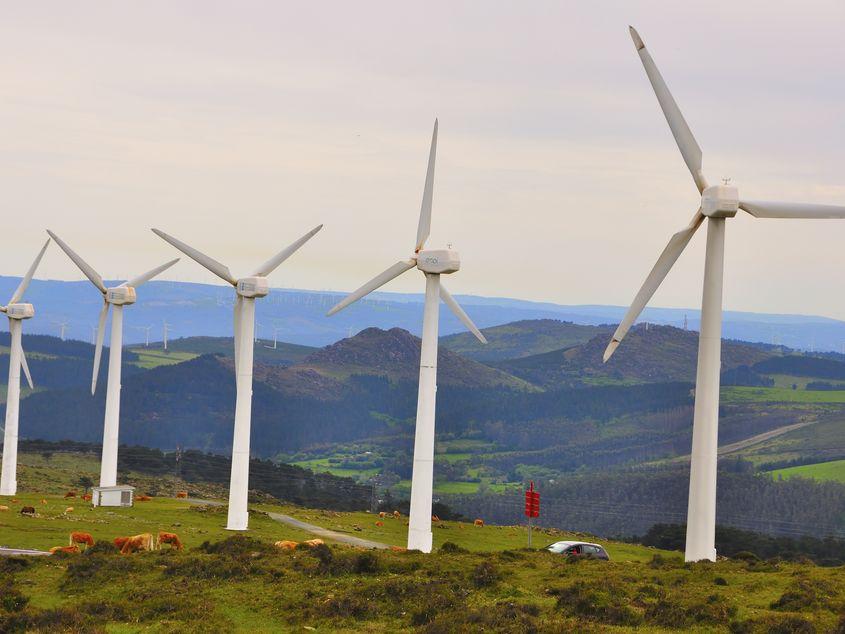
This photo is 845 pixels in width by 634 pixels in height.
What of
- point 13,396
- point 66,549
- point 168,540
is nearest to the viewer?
point 66,549

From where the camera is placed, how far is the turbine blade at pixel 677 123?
6381 cm

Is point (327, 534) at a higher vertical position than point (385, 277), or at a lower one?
lower

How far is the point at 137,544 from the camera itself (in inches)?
3007

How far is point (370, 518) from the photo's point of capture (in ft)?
399

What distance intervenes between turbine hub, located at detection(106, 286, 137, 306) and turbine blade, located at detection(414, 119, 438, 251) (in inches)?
1749

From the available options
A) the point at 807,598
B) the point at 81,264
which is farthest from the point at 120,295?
the point at 807,598

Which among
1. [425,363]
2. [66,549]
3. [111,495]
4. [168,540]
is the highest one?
[425,363]

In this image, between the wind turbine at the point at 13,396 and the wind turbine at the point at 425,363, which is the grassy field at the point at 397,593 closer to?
the wind turbine at the point at 425,363

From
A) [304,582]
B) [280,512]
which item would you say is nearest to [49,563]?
[304,582]

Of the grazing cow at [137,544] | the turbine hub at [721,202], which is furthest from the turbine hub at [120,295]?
the turbine hub at [721,202]

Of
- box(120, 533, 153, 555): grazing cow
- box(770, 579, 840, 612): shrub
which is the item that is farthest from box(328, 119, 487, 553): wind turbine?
box(770, 579, 840, 612): shrub

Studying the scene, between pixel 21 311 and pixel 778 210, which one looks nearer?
pixel 778 210

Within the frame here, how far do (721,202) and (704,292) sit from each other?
4144 mm

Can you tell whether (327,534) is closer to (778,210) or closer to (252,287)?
(252,287)
